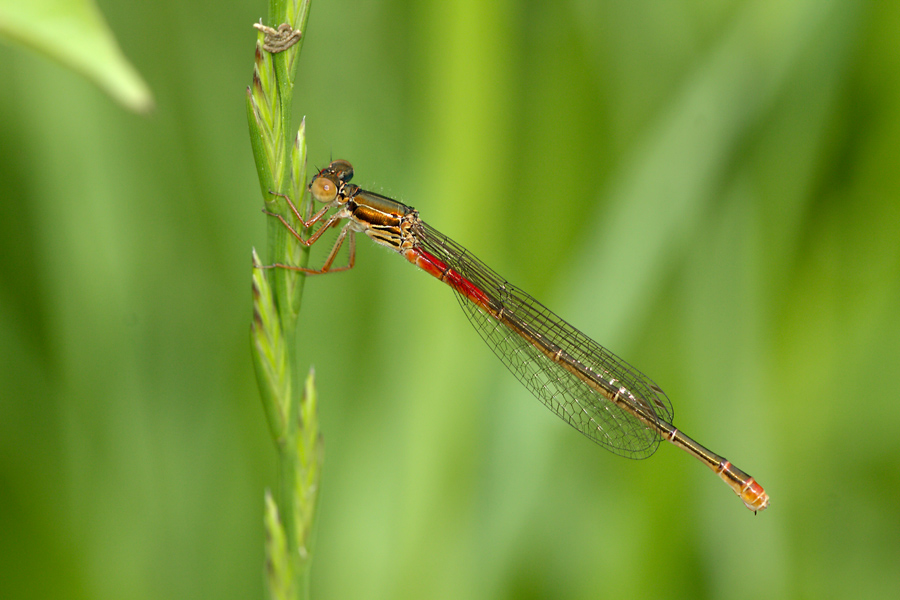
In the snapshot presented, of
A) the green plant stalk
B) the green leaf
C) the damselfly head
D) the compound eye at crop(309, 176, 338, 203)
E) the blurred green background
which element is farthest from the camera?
the damselfly head

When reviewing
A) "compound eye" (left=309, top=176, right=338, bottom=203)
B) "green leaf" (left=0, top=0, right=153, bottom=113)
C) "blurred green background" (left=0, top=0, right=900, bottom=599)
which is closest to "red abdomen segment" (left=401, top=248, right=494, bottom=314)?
"blurred green background" (left=0, top=0, right=900, bottom=599)

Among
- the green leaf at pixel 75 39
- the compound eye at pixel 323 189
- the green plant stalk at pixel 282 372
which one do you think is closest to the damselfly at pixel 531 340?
the compound eye at pixel 323 189

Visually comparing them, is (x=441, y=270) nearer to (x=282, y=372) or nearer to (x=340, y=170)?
(x=340, y=170)

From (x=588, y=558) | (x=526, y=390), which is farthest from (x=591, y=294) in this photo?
(x=588, y=558)

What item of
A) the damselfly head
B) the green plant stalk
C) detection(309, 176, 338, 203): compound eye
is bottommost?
the green plant stalk

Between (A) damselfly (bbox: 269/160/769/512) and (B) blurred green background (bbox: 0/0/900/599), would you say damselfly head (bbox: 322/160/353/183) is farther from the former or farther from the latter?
(B) blurred green background (bbox: 0/0/900/599)
